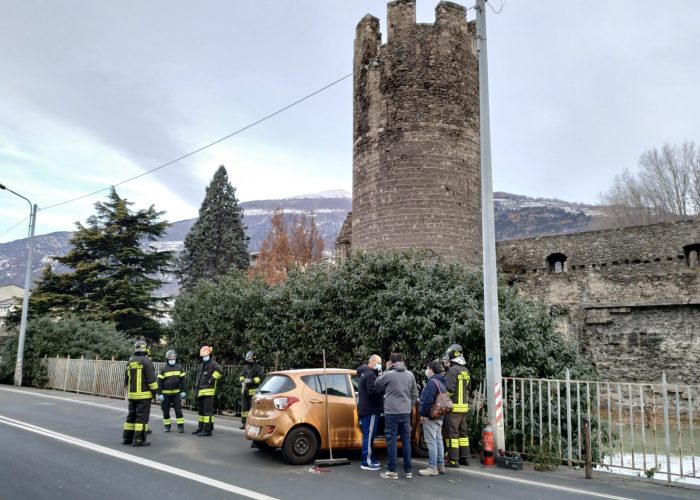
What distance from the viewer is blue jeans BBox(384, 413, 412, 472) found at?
812 centimetres

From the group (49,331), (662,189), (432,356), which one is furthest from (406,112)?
(662,189)

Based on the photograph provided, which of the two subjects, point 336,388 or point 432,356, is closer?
point 336,388

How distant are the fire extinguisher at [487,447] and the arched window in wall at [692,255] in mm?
14064

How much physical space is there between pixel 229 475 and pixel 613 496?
5.09 m

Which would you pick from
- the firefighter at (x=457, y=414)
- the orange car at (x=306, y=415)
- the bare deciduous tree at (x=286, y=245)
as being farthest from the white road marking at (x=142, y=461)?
the bare deciduous tree at (x=286, y=245)

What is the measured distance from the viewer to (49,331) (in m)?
27.9

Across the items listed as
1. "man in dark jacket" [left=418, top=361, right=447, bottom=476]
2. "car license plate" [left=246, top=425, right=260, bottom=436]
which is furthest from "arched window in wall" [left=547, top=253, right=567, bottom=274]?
"car license plate" [left=246, top=425, right=260, bottom=436]

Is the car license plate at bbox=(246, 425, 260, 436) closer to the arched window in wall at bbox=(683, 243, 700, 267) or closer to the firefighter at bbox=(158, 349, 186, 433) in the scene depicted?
the firefighter at bbox=(158, 349, 186, 433)

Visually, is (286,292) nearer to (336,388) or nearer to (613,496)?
(336,388)

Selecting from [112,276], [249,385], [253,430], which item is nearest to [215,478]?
[253,430]

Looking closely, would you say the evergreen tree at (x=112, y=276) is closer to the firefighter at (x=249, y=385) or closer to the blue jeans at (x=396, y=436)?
the firefighter at (x=249, y=385)

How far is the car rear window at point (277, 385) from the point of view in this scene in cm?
928

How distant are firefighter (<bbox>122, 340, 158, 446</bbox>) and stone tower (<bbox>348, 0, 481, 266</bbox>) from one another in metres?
10.2

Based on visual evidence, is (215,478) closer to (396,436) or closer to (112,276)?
(396,436)
